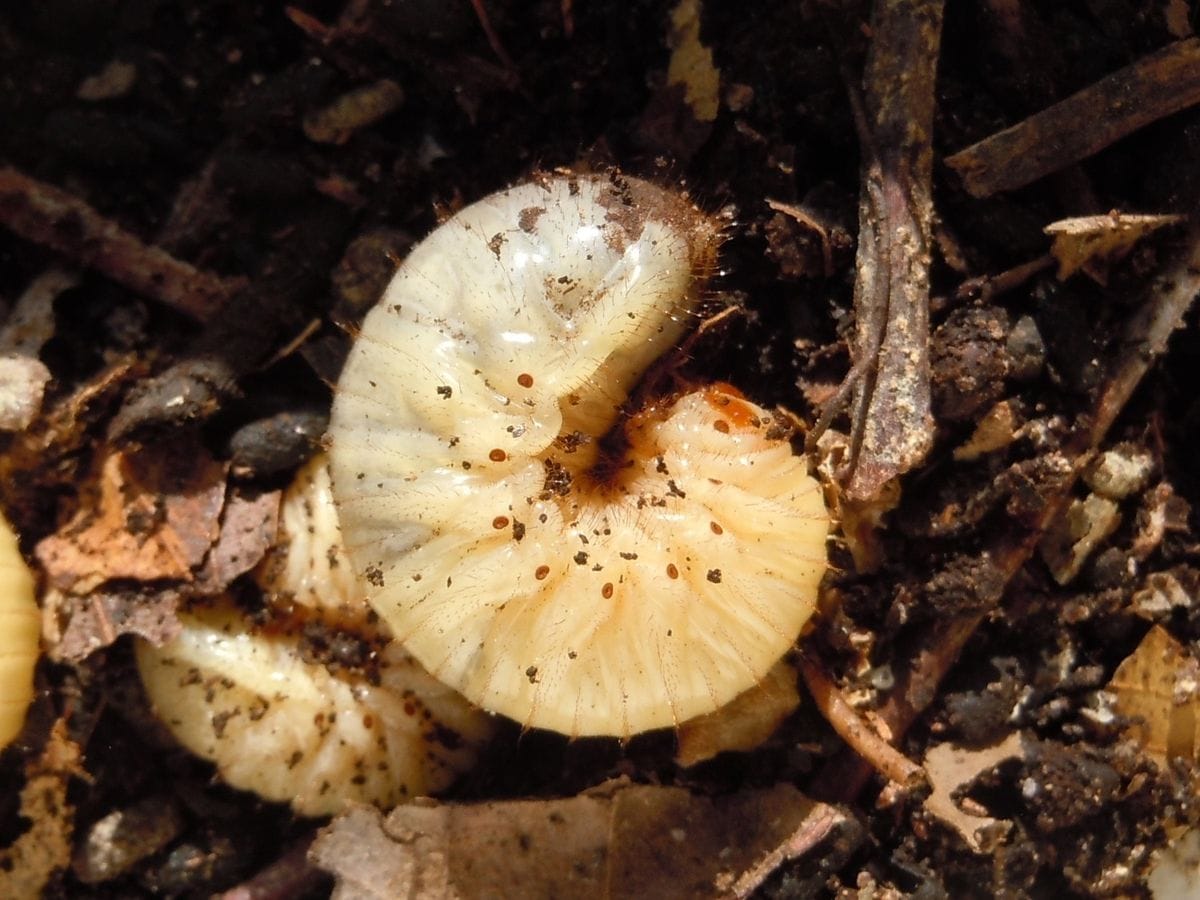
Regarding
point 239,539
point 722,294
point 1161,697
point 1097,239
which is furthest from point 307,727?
point 1097,239

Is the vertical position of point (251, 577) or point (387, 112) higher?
point (387, 112)

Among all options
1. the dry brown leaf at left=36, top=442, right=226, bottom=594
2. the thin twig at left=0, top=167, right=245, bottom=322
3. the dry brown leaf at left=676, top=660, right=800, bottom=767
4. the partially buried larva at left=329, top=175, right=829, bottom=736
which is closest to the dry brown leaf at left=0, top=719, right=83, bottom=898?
the dry brown leaf at left=36, top=442, right=226, bottom=594

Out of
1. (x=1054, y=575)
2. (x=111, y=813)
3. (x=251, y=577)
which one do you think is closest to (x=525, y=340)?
(x=251, y=577)

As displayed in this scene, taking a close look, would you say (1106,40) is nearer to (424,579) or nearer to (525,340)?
(525,340)

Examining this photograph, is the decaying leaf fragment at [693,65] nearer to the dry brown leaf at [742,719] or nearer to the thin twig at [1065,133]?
the thin twig at [1065,133]

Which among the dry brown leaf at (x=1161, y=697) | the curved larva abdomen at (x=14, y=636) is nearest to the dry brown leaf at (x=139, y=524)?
the curved larva abdomen at (x=14, y=636)

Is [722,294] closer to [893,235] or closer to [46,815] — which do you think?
[893,235]
